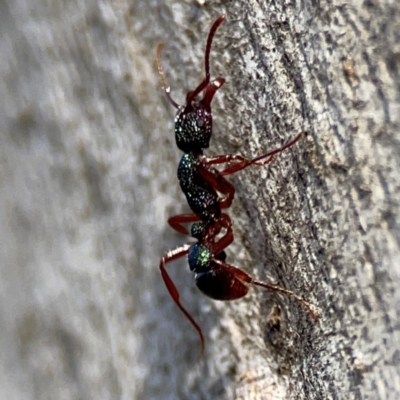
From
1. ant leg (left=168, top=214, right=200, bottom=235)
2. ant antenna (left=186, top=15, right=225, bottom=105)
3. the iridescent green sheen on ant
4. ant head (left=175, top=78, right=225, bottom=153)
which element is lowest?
the iridescent green sheen on ant

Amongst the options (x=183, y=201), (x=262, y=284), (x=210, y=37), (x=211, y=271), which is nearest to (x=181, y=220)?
(x=183, y=201)

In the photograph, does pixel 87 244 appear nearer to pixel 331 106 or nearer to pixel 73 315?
pixel 73 315

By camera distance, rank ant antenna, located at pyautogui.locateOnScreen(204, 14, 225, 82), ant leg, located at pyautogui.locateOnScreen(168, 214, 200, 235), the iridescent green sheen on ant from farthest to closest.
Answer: ant leg, located at pyautogui.locateOnScreen(168, 214, 200, 235) < the iridescent green sheen on ant < ant antenna, located at pyautogui.locateOnScreen(204, 14, 225, 82)

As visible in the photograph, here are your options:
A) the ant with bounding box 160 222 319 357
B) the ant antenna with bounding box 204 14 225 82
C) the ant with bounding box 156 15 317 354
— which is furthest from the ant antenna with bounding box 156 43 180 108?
the ant with bounding box 160 222 319 357

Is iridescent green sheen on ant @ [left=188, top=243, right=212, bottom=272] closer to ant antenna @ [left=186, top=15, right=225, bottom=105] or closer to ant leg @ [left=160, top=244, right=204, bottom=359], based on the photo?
ant leg @ [left=160, top=244, right=204, bottom=359]

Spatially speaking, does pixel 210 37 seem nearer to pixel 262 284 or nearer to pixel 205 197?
pixel 205 197

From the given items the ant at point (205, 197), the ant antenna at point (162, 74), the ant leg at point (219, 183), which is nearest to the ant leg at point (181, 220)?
the ant at point (205, 197)
